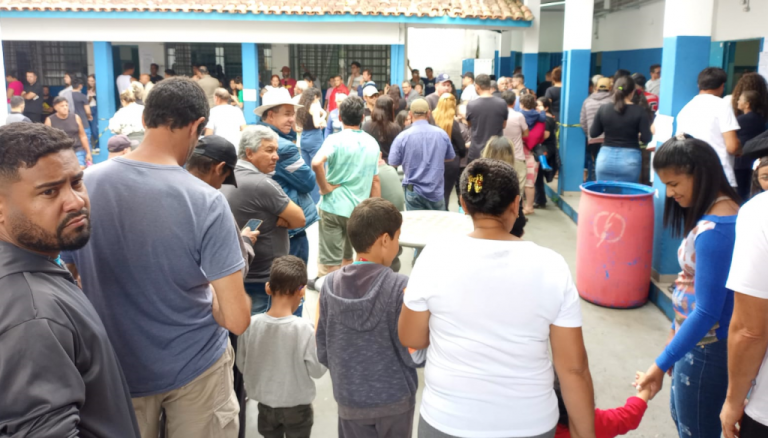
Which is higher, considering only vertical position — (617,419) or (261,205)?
(261,205)

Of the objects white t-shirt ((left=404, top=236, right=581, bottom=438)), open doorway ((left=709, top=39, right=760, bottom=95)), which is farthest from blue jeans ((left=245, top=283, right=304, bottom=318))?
open doorway ((left=709, top=39, right=760, bottom=95))

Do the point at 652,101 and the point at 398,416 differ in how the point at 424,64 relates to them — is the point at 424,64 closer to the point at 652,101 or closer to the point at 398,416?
the point at 652,101

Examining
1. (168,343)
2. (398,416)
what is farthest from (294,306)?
(168,343)

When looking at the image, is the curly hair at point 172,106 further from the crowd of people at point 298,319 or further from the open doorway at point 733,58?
the open doorway at point 733,58

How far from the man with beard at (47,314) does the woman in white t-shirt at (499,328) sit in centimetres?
95

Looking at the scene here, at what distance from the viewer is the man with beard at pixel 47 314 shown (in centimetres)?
140

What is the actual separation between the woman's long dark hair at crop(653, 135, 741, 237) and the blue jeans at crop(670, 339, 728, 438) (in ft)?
1.64

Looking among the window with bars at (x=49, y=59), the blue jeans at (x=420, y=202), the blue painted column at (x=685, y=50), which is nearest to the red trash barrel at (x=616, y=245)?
the blue painted column at (x=685, y=50)

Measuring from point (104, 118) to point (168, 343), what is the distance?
12.9 metres

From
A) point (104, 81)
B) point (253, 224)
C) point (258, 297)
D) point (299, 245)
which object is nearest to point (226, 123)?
point (299, 245)

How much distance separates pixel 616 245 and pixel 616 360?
1.08 meters

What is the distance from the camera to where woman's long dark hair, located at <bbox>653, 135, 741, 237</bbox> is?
2584 millimetres

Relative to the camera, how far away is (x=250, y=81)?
45.9 ft

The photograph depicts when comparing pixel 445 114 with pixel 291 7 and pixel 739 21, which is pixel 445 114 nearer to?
pixel 739 21
